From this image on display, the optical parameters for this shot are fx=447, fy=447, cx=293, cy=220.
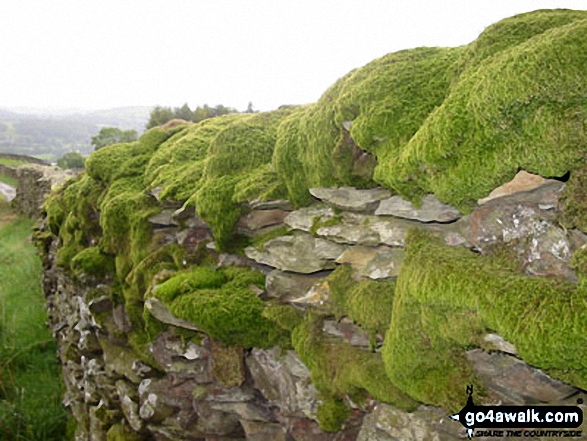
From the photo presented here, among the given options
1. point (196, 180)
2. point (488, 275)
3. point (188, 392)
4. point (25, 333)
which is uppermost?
point (196, 180)

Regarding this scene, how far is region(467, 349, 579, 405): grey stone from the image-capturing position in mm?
3428

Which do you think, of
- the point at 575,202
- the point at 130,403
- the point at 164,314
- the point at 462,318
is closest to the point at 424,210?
the point at 462,318

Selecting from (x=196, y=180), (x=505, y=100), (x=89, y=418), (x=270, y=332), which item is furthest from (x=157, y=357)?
(x=505, y=100)

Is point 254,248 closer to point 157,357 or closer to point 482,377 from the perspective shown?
point 157,357

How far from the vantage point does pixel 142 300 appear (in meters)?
7.20

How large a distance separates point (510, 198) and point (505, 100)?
84 cm

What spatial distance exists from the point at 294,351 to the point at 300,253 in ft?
3.84

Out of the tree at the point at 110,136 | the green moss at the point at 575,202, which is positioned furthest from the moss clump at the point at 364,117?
the tree at the point at 110,136

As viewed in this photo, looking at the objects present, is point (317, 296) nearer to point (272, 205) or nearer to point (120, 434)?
point (272, 205)

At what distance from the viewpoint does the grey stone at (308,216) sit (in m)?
4.96

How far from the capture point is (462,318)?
11.3ft

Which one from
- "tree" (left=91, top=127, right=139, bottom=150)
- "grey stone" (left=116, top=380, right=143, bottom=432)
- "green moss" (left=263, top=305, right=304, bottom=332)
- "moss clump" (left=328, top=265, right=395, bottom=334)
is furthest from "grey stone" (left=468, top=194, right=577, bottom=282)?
"tree" (left=91, top=127, right=139, bottom=150)

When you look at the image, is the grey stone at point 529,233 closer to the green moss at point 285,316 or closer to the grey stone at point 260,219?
the green moss at point 285,316

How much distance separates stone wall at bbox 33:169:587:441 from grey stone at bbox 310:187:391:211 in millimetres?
12
